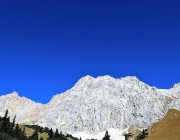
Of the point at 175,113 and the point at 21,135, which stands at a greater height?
the point at 175,113

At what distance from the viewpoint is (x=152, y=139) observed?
147 m

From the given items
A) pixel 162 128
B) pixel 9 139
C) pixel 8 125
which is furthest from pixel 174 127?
pixel 8 125

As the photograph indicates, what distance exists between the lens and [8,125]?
164250mm

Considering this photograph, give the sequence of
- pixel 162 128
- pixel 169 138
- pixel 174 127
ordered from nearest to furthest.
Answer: pixel 169 138 → pixel 174 127 → pixel 162 128

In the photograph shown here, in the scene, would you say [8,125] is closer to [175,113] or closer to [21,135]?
[21,135]

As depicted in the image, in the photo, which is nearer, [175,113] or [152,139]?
[152,139]

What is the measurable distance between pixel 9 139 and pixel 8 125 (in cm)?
3085

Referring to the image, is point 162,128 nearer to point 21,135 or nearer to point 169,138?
point 169,138

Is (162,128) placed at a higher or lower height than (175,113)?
lower

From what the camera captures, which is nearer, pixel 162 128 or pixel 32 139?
pixel 162 128

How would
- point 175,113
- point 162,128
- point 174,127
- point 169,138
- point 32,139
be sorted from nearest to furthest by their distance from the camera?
1. point 169,138
2. point 174,127
3. point 162,128
4. point 175,113
5. point 32,139

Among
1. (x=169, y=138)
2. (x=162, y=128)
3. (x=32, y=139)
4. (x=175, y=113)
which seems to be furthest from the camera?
(x=32, y=139)

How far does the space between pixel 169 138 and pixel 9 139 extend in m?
86.1

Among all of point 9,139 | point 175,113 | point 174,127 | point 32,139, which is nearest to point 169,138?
point 174,127
